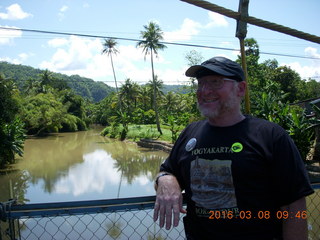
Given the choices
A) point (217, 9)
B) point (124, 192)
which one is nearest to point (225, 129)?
point (217, 9)

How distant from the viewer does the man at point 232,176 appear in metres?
1.49

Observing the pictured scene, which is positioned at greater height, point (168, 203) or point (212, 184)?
point (212, 184)

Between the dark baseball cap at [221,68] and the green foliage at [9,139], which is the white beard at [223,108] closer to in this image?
the dark baseball cap at [221,68]

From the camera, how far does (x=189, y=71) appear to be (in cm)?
188

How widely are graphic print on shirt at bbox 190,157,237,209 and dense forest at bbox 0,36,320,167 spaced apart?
11813 mm

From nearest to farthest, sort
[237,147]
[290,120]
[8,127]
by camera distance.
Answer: [237,147], [290,120], [8,127]

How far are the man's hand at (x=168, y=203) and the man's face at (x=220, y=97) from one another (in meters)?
0.46

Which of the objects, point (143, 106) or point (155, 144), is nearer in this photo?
point (155, 144)

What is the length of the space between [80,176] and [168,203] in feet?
49.9

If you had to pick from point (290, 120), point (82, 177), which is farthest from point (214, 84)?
point (82, 177)

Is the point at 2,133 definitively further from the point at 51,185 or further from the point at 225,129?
the point at 225,129

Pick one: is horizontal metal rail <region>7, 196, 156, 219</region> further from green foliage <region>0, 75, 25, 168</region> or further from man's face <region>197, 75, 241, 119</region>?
green foliage <region>0, 75, 25, 168</region>

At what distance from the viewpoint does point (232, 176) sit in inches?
62.2

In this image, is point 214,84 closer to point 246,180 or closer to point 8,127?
point 246,180
